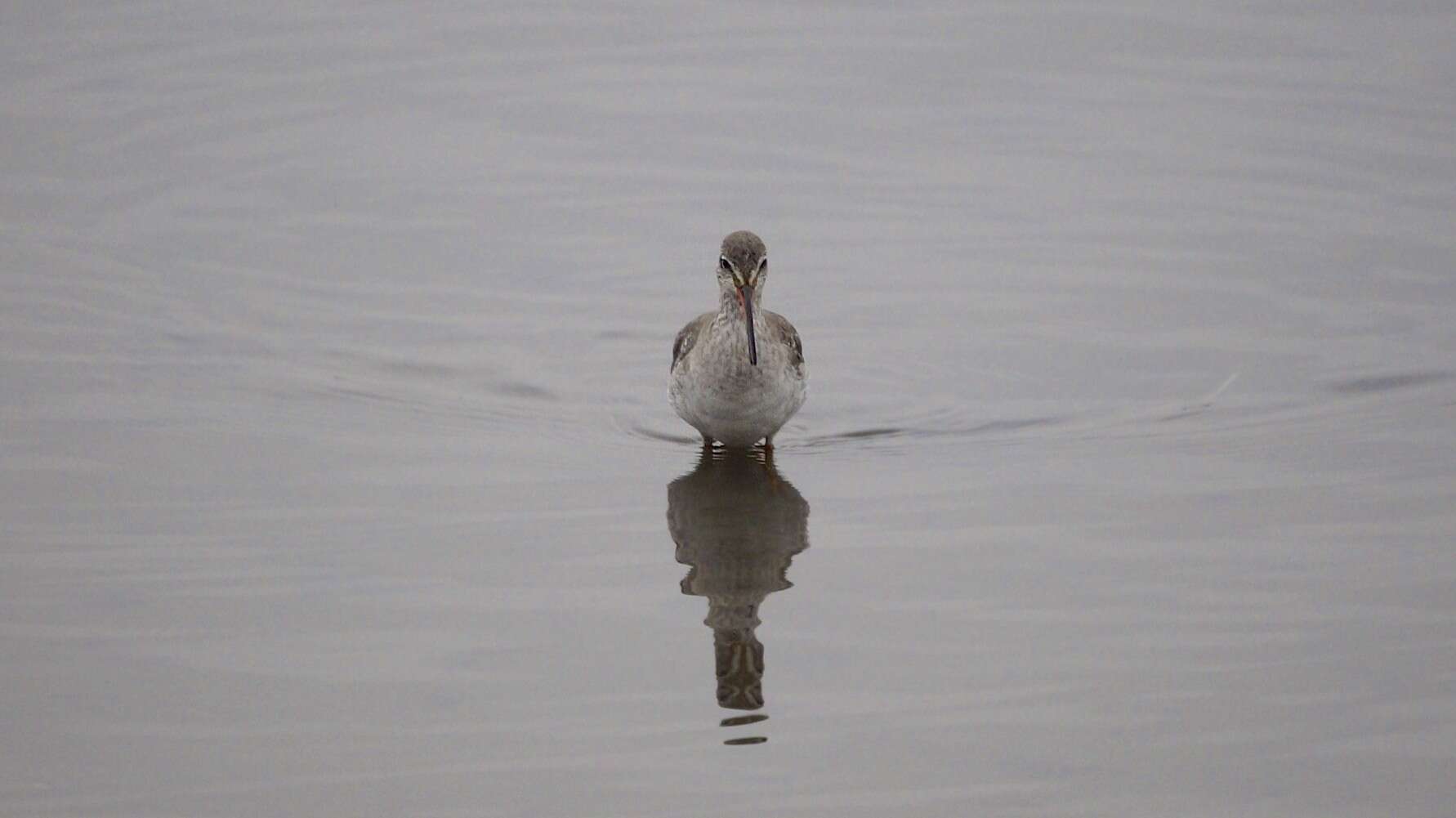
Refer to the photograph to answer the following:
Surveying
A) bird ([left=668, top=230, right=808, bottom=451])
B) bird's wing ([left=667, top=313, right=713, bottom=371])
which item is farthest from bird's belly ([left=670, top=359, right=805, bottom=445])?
bird's wing ([left=667, top=313, right=713, bottom=371])

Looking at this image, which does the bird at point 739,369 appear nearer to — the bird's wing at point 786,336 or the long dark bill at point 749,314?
the long dark bill at point 749,314

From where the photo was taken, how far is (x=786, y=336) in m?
13.8

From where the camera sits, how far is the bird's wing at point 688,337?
13711 mm

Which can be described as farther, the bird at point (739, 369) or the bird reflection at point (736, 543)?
the bird at point (739, 369)

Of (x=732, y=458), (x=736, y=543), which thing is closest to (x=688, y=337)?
(x=732, y=458)

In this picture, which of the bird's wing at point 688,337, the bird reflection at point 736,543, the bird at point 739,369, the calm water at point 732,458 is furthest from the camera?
the bird's wing at point 688,337

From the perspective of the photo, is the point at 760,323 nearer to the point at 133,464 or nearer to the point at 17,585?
the point at 133,464

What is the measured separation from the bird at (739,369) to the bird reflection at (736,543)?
348mm

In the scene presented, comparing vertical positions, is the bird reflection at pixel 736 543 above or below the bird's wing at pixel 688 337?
below

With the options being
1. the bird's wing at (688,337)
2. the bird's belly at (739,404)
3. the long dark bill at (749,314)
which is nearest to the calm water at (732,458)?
the bird's belly at (739,404)

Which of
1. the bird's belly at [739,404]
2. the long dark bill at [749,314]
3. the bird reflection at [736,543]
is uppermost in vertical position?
the long dark bill at [749,314]

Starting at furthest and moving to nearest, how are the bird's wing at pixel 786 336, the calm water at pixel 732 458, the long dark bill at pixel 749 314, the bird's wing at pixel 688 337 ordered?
the bird's wing at pixel 688 337, the bird's wing at pixel 786 336, the long dark bill at pixel 749 314, the calm water at pixel 732 458

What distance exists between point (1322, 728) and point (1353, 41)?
19.5m

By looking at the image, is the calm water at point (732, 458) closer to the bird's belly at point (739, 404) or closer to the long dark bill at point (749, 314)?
the bird's belly at point (739, 404)
